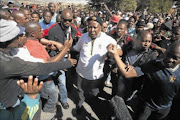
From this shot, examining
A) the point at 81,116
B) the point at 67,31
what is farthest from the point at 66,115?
the point at 67,31

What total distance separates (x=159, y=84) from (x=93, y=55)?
122 centimetres

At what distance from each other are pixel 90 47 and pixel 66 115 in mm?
1642

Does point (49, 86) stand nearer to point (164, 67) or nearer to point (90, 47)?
point (90, 47)

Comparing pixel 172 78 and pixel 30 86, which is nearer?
pixel 30 86

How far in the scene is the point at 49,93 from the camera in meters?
2.66

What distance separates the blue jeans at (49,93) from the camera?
8.39 ft

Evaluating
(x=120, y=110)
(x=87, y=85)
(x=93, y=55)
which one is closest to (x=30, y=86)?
(x=120, y=110)

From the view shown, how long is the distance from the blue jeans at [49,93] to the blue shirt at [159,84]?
Answer: 1.73 metres

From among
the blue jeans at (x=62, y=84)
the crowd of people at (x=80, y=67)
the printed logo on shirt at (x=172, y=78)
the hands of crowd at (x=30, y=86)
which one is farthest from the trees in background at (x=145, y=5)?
the hands of crowd at (x=30, y=86)

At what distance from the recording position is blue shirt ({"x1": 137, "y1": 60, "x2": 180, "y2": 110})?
163 cm

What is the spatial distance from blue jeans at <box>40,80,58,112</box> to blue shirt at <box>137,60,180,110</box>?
1.73m

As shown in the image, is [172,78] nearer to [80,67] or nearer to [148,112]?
[148,112]

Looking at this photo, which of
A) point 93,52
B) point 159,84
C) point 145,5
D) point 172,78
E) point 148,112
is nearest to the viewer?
point 172,78

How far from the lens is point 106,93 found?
3.74 metres
